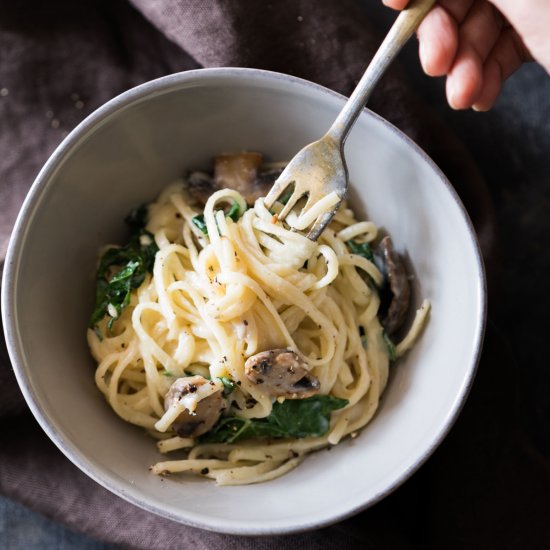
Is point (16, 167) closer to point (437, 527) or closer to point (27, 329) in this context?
point (27, 329)

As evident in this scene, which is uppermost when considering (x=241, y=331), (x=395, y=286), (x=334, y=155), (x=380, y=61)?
(x=380, y=61)

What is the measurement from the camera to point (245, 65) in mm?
2703

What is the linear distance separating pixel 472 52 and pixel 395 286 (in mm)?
812

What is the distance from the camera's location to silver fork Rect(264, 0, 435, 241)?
2137mm

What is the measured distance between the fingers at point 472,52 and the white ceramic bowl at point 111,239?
0.85 feet

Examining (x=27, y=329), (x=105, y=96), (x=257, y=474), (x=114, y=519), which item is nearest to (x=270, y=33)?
(x=105, y=96)

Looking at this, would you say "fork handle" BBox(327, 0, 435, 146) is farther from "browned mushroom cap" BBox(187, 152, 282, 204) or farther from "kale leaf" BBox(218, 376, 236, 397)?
"kale leaf" BBox(218, 376, 236, 397)

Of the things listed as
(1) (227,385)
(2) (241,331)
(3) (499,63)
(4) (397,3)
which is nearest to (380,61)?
(4) (397,3)

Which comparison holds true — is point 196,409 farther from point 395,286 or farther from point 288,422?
point 395,286

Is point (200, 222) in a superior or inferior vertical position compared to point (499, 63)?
inferior

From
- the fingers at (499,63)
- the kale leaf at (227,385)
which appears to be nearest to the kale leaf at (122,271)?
the kale leaf at (227,385)

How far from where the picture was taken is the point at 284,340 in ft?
7.68

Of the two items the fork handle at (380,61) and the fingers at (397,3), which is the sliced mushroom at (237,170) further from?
the fingers at (397,3)

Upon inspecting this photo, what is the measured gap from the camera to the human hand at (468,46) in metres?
2.30
